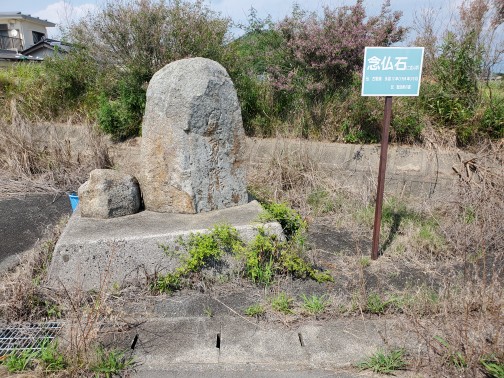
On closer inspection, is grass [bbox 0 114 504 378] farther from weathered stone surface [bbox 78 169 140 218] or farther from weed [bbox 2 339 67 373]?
weathered stone surface [bbox 78 169 140 218]

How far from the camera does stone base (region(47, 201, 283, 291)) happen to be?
3143 mm

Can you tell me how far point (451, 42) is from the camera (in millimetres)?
5836

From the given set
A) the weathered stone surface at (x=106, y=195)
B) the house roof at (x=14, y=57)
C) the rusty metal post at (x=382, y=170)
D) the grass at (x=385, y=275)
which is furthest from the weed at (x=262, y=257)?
the house roof at (x=14, y=57)

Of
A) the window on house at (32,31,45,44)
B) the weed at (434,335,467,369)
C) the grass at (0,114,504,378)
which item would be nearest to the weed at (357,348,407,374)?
the grass at (0,114,504,378)

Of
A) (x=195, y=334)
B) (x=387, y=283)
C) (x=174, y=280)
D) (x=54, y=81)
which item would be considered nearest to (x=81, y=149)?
(x=54, y=81)

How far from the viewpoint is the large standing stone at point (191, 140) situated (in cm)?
352

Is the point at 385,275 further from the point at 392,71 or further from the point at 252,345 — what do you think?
the point at 392,71

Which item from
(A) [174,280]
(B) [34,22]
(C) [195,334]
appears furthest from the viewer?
(B) [34,22]

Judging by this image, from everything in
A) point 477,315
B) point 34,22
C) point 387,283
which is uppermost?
point 34,22

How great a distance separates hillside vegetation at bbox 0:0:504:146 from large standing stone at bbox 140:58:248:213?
2658 mm

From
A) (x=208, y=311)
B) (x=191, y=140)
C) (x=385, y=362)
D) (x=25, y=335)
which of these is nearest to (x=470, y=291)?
(x=385, y=362)

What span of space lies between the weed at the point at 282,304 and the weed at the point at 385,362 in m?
0.66

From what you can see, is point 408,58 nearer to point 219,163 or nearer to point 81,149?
point 219,163

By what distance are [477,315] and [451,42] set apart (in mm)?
4722
